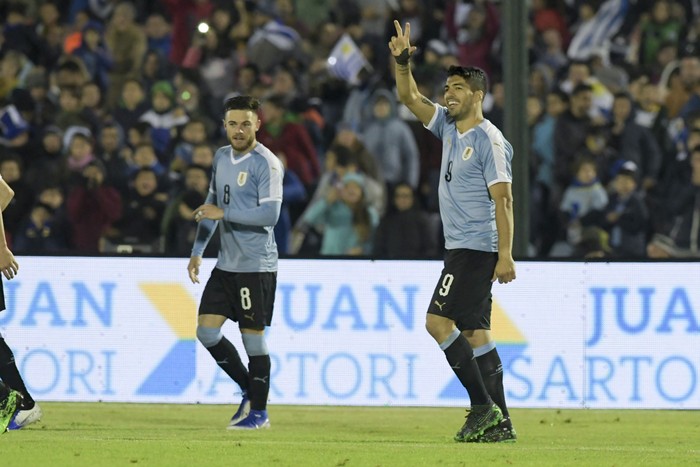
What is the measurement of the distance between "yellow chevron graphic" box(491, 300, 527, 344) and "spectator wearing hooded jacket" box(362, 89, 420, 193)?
3884 millimetres

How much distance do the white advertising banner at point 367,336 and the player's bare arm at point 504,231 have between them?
341cm

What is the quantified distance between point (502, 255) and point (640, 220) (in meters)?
→ 6.50

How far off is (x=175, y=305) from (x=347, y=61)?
5.58 meters

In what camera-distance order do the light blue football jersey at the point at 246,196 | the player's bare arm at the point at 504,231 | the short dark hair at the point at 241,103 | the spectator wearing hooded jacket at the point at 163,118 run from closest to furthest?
the player's bare arm at the point at 504,231, the short dark hair at the point at 241,103, the light blue football jersey at the point at 246,196, the spectator wearing hooded jacket at the point at 163,118

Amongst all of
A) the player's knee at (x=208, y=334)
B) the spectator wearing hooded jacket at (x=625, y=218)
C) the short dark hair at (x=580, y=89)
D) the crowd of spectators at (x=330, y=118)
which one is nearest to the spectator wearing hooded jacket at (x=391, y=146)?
the crowd of spectators at (x=330, y=118)

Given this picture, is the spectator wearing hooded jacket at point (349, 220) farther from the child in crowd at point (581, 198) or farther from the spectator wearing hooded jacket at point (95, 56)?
the spectator wearing hooded jacket at point (95, 56)

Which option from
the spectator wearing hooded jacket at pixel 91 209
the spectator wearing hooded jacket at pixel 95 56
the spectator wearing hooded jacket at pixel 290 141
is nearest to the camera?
the spectator wearing hooded jacket at pixel 91 209

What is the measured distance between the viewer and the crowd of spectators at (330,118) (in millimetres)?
15430

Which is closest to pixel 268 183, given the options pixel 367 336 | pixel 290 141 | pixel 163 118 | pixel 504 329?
pixel 367 336

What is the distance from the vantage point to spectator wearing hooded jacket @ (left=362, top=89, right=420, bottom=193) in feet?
53.4

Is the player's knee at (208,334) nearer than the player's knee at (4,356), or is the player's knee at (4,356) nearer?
the player's knee at (4,356)

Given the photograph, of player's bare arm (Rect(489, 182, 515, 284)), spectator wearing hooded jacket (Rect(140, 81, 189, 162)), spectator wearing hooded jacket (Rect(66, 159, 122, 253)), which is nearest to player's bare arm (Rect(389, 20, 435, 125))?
player's bare arm (Rect(489, 182, 515, 284))

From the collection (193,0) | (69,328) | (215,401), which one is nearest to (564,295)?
(215,401)

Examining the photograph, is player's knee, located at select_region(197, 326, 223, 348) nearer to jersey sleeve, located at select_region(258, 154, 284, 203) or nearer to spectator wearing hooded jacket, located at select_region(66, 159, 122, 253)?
jersey sleeve, located at select_region(258, 154, 284, 203)
